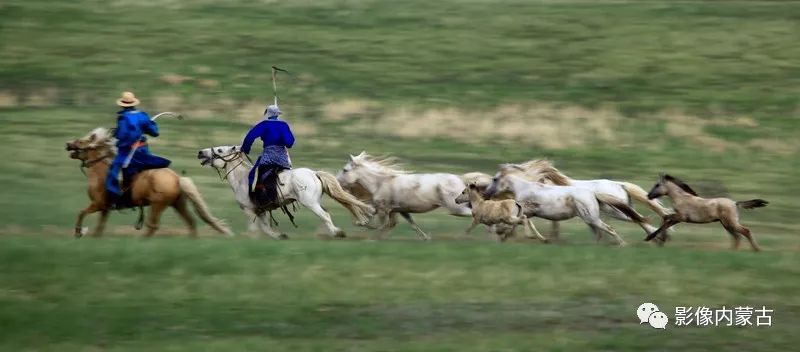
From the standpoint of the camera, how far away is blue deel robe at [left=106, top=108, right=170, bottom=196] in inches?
770

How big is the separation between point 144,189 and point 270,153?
6.09 ft

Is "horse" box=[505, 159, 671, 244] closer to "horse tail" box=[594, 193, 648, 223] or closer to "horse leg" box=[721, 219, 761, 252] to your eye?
"horse tail" box=[594, 193, 648, 223]

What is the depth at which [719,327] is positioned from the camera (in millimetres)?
15797

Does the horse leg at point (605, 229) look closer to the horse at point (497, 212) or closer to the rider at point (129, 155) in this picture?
the horse at point (497, 212)

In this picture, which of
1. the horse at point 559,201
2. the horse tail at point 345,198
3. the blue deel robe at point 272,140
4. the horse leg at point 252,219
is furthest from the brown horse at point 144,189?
the horse at point 559,201

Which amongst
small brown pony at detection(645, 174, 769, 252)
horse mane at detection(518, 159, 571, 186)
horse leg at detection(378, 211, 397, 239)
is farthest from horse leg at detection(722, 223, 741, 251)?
horse leg at detection(378, 211, 397, 239)

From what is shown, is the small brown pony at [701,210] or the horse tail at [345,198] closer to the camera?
the small brown pony at [701,210]

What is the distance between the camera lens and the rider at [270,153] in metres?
20.4

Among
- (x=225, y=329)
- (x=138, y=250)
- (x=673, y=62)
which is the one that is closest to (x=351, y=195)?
(x=138, y=250)

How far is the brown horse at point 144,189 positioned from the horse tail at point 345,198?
59.6 inches

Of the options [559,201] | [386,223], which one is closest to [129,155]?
[386,223]

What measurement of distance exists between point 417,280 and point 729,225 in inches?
202

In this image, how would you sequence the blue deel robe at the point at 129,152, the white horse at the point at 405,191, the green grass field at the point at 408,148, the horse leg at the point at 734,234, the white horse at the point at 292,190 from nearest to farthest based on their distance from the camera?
the green grass field at the point at 408,148
the blue deel robe at the point at 129,152
the horse leg at the point at 734,234
the white horse at the point at 292,190
the white horse at the point at 405,191

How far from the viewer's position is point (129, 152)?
19641 millimetres
